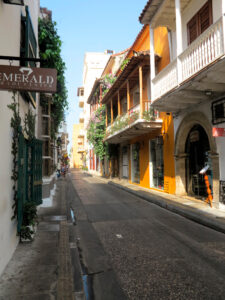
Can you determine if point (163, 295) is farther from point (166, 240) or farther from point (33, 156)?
point (33, 156)

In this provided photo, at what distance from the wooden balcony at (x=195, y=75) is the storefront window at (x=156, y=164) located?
136 inches

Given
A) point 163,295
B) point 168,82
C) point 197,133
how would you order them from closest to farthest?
point 163,295
point 168,82
point 197,133

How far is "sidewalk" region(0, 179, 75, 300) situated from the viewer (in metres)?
2.96

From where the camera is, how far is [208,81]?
7305mm

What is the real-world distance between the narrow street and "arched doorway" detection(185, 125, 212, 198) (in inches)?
128

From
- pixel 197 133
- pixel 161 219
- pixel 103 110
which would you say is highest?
pixel 103 110

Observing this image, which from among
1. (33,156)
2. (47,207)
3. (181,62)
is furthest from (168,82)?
(47,207)

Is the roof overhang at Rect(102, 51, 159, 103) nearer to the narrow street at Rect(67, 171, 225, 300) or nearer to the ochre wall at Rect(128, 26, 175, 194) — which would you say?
the ochre wall at Rect(128, 26, 175, 194)

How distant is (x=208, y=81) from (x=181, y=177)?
5.11 meters

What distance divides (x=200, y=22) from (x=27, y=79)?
8818 millimetres

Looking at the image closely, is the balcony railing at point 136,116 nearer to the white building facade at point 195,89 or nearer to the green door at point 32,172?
the white building facade at point 195,89

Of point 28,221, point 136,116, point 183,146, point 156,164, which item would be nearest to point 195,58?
point 183,146


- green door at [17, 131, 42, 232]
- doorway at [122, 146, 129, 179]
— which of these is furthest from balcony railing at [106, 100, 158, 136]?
green door at [17, 131, 42, 232]

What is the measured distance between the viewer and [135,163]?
58.3 feet
